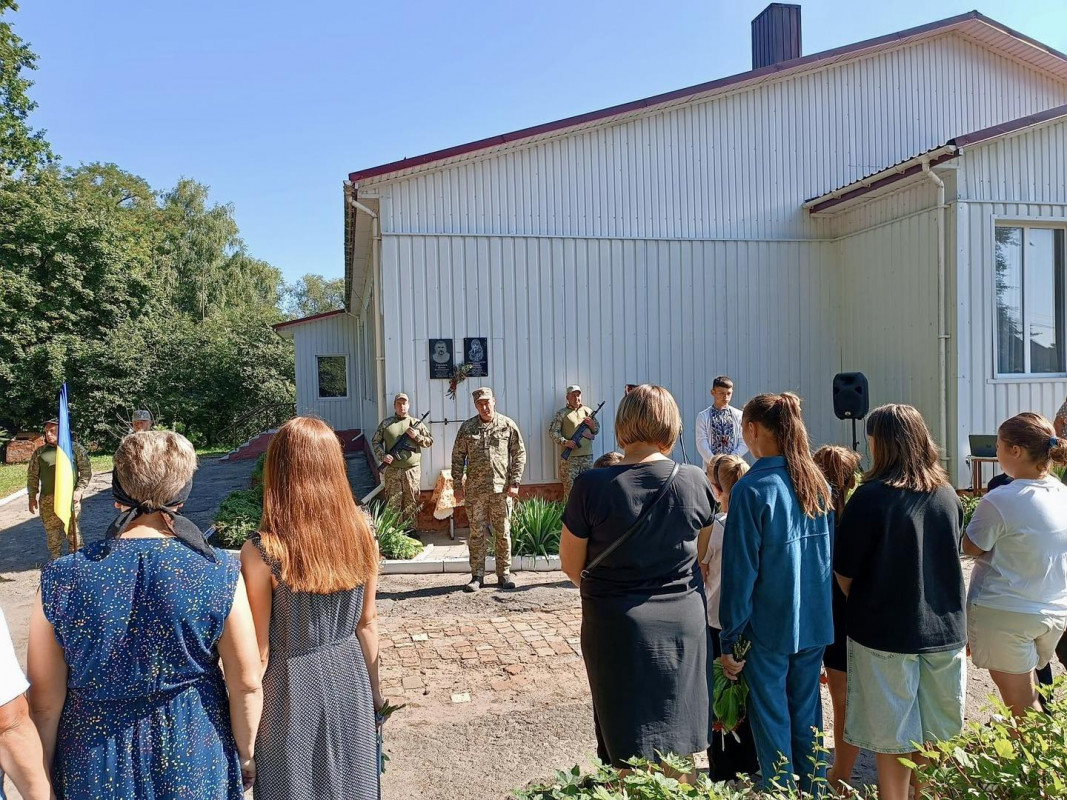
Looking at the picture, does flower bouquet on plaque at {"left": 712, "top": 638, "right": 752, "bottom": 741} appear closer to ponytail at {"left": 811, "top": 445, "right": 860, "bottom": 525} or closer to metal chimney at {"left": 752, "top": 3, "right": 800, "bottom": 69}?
ponytail at {"left": 811, "top": 445, "right": 860, "bottom": 525}

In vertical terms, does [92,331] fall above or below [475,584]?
above

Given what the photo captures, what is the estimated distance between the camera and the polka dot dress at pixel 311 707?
241cm

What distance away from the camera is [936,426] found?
30.0 feet

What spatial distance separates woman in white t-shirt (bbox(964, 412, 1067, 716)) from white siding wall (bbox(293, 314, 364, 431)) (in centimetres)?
1791

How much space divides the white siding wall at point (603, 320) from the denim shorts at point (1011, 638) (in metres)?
6.68

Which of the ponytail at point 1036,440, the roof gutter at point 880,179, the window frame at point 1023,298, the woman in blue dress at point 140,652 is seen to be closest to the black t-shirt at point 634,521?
the woman in blue dress at point 140,652

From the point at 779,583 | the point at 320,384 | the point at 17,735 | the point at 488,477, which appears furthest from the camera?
the point at 320,384

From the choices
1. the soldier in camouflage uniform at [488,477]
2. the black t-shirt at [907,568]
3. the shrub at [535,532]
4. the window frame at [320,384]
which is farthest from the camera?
the window frame at [320,384]

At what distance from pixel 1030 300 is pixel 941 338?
1.33 m

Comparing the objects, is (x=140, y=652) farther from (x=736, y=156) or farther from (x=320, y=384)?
(x=320, y=384)

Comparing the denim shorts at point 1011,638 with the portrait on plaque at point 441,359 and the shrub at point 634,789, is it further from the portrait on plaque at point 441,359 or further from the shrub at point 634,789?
the portrait on plaque at point 441,359

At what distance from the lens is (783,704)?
123 inches

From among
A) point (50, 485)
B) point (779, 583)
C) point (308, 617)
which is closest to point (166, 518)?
point (308, 617)

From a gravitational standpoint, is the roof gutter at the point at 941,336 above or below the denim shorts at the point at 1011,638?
above
